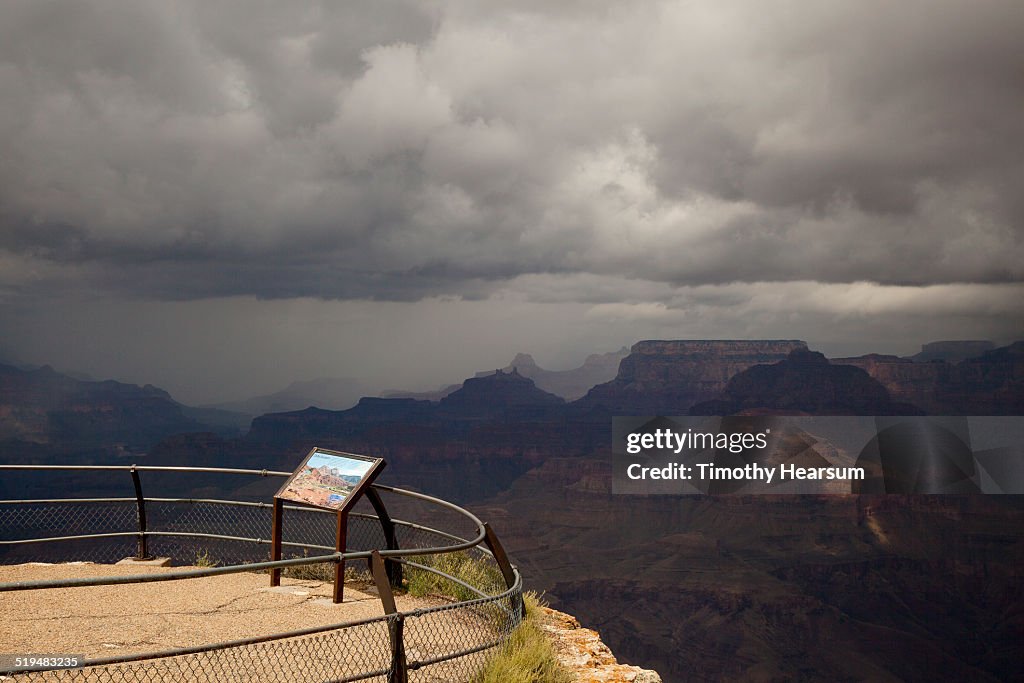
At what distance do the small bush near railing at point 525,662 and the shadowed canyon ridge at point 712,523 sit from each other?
9686 cm

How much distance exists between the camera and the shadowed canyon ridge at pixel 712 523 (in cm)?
10944

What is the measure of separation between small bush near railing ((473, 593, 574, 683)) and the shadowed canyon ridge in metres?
96.9

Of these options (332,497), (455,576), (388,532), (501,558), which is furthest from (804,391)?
(501,558)

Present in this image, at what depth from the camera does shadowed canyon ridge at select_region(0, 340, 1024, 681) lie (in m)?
109

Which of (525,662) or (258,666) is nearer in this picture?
(258,666)

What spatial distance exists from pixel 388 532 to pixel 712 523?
12652cm

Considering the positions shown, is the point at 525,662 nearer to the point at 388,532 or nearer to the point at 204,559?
the point at 388,532

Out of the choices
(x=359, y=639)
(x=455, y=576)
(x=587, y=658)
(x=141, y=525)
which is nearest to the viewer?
(x=359, y=639)

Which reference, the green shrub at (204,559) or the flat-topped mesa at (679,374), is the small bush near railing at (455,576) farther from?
the flat-topped mesa at (679,374)

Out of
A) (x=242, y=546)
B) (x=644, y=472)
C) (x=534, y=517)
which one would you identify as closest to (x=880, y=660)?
(x=534, y=517)

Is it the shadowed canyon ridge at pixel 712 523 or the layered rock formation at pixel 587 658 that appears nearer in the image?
the layered rock formation at pixel 587 658

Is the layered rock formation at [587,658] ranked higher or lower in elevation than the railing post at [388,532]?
lower

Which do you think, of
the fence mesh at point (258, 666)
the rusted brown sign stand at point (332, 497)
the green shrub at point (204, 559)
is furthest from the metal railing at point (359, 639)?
the green shrub at point (204, 559)

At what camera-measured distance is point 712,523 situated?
13100 cm
